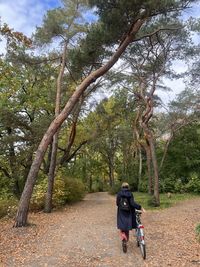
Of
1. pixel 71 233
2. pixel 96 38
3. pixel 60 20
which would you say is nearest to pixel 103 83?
pixel 60 20

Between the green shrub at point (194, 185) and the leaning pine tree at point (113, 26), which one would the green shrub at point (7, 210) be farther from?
the green shrub at point (194, 185)

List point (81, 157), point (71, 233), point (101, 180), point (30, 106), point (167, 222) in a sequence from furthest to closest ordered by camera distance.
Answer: point (101, 180) → point (81, 157) → point (30, 106) → point (167, 222) → point (71, 233)

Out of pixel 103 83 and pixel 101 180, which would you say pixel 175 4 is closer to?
pixel 103 83

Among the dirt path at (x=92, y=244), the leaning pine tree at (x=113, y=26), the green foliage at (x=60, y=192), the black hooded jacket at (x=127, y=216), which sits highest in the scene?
the leaning pine tree at (x=113, y=26)

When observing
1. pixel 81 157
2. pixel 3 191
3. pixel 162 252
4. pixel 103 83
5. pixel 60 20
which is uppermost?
pixel 60 20

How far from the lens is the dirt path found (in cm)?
632

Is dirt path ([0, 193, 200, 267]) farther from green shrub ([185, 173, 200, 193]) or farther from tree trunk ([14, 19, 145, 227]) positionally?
green shrub ([185, 173, 200, 193])

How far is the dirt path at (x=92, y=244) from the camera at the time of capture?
632cm

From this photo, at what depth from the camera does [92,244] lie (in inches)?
302

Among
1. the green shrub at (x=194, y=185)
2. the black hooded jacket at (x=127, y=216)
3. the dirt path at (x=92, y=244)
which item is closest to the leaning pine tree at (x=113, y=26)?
the dirt path at (x=92, y=244)

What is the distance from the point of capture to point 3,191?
2139cm

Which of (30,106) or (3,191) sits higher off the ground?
(30,106)

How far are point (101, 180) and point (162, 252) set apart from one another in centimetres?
3079

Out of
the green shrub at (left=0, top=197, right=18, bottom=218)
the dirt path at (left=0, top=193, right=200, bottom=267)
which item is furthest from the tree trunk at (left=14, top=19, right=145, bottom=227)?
the green shrub at (left=0, top=197, right=18, bottom=218)
